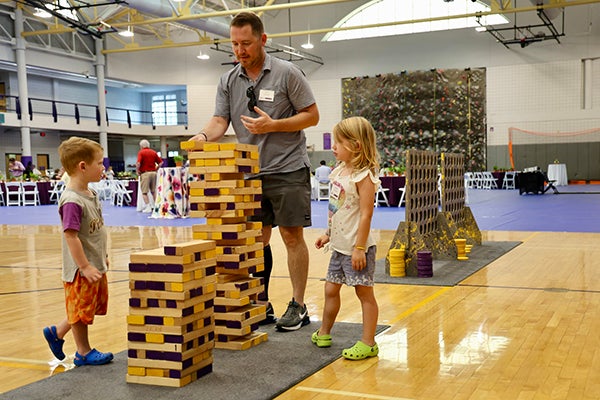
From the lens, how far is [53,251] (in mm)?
7660

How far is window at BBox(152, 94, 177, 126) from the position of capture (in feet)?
103

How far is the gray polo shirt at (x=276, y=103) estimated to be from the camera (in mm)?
3500

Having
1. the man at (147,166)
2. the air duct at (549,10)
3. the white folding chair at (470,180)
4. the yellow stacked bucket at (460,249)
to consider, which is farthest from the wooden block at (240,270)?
the white folding chair at (470,180)

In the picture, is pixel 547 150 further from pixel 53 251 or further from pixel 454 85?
pixel 53 251

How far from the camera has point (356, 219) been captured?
3.04 metres

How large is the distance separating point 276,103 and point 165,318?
1415mm

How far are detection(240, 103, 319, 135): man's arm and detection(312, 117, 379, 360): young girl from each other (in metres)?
0.37

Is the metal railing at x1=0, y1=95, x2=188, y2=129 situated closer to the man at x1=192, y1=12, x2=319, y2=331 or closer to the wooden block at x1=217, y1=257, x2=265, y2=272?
the man at x1=192, y1=12, x2=319, y2=331

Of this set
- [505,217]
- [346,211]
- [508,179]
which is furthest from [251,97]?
[508,179]

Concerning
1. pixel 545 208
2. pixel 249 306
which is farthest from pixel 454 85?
pixel 249 306

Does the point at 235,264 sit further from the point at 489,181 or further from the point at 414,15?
the point at 414,15

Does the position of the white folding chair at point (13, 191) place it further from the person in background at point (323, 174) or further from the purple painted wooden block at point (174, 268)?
the purple painted wooden block at point (174, 268)

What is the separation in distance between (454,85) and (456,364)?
23238 mm

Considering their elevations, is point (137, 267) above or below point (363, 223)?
below
